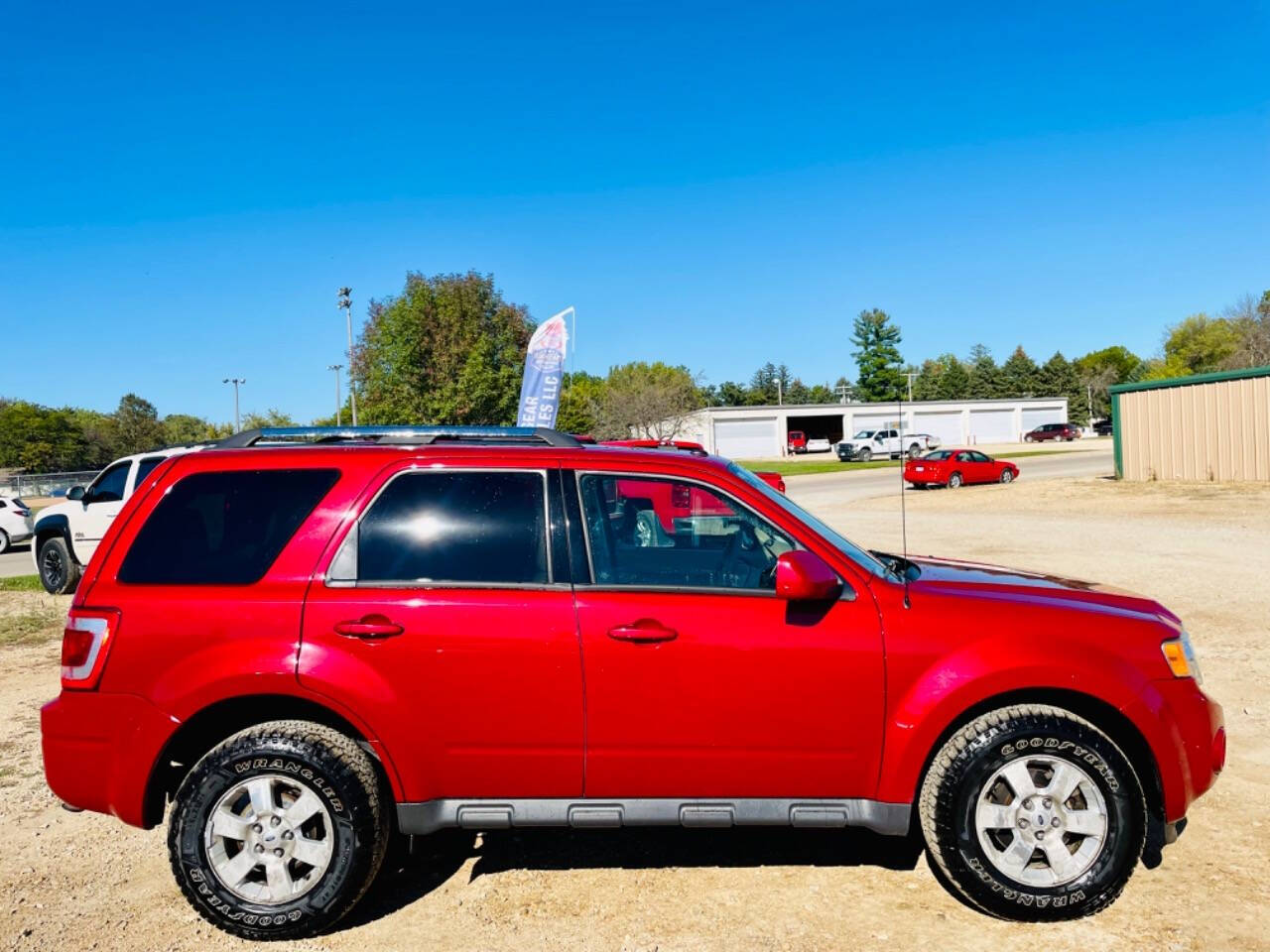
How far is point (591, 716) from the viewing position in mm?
3486

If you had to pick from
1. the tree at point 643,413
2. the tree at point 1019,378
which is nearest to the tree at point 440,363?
the tree at point 643,413

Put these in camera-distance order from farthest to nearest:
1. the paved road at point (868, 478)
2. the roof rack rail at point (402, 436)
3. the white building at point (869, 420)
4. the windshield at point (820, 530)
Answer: the white building at point (869, 420), the paved road at point (868, 478), the roof rack rail at point (402, 436), the windshield at point (820, 530)

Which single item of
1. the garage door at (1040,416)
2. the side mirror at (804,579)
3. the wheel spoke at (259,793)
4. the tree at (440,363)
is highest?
the tree at (440,363)

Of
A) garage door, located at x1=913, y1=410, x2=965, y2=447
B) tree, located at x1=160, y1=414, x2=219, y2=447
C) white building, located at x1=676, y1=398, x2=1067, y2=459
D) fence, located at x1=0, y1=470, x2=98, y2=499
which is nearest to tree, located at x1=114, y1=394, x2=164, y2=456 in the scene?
tree, located at x1=160, y1=414, x2=219, y2=447

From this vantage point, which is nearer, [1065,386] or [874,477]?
[874,477]

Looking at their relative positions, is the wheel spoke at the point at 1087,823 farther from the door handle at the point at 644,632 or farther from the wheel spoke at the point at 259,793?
the wheel spoke at the point at 259,793

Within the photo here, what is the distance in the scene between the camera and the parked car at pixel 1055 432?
70.2 metres

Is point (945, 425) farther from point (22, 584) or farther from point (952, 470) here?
point (22, 584)

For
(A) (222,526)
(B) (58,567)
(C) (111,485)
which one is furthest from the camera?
(B) (58,567)

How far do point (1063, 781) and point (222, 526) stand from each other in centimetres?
346

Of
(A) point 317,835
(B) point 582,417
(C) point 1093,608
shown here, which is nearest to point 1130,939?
(C) point 1093,608

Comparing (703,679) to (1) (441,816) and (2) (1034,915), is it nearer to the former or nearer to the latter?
(1) (441,816)

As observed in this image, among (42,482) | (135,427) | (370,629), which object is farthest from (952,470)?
(135,427)

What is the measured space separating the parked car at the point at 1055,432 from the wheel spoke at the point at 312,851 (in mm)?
74550
